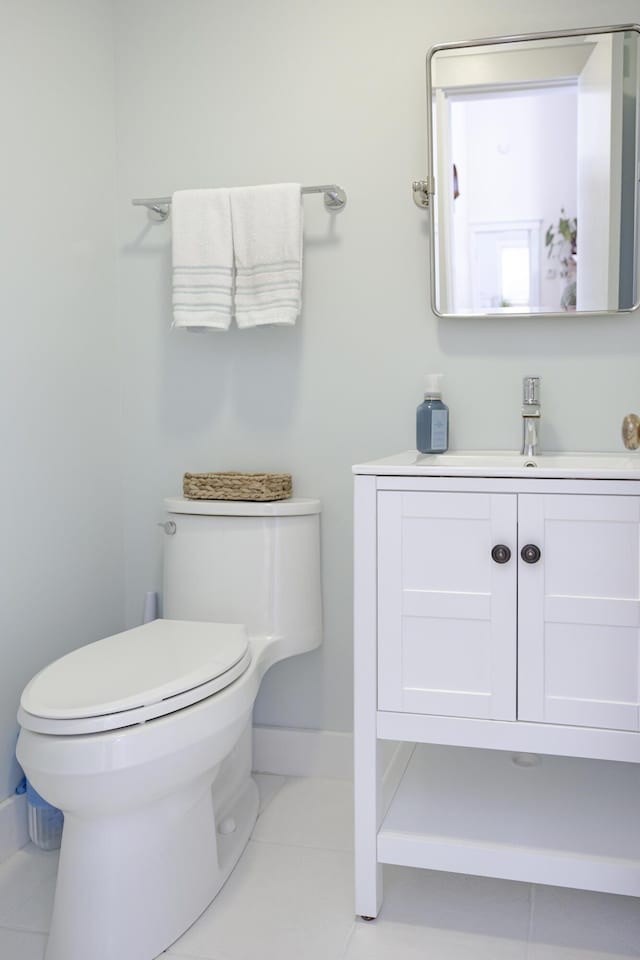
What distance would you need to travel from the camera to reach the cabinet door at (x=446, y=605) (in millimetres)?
1417

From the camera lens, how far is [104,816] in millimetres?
1350

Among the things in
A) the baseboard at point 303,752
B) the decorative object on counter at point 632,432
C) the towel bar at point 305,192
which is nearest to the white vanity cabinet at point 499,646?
the decorative object on counter at point 632,432

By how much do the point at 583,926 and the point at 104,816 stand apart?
32.7 inches

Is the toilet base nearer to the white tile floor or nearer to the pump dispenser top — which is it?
the white tile floor

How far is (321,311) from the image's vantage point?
204 centimetres

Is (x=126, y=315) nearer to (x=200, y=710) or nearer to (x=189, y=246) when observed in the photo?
(x=189, y=246)

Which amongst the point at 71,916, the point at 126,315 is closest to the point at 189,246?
the point at 126,315

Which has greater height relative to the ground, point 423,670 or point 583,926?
point 423,670

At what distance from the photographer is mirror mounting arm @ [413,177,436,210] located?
A: 188cm

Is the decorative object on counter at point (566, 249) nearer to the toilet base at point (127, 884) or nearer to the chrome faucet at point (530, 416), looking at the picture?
the chrome faucet at point (530, 416)

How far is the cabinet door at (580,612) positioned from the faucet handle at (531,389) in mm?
468

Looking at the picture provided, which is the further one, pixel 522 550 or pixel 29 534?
pixel 29 534

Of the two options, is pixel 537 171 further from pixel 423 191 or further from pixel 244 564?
pixel 244 564

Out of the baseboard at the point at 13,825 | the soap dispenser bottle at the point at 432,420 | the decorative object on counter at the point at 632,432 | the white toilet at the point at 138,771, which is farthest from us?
the soap dispenser bottle at the point at 432,420
